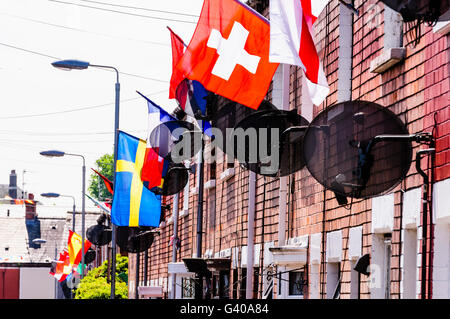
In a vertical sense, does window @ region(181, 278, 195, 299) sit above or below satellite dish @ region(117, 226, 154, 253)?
below

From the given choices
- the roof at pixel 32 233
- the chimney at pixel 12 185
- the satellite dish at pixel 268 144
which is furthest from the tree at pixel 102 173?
the satellite dish at pixel 268 144

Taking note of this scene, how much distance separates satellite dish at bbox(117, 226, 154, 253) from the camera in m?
29.9

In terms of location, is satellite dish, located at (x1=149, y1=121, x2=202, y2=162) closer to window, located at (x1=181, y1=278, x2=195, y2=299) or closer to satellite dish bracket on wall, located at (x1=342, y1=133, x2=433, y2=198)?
window, located at (x1=181, y1=278, x2=195, y2=299)

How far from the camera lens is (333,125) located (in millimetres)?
11031

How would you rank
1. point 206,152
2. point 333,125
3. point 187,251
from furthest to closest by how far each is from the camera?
point 187,251 → point 206,152 → point 333,125

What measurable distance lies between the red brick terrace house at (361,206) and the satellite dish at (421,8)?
1.55 m

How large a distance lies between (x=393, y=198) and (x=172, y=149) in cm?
986

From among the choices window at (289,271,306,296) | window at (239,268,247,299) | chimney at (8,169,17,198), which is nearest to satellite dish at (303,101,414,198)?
window at (289,271,306,296)

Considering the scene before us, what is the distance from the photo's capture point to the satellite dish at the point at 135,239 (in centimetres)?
2989

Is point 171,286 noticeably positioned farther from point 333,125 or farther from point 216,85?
point 333,125

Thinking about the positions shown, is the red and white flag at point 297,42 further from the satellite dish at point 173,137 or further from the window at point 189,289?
the window at point 189,289

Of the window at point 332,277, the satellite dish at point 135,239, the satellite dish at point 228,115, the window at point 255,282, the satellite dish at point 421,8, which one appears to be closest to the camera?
the satellite dish at point 421,8

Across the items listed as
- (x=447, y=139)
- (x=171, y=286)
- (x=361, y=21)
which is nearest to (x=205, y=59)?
(x=361, y=21)

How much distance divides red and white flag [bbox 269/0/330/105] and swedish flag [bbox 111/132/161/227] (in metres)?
12.3
